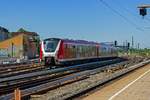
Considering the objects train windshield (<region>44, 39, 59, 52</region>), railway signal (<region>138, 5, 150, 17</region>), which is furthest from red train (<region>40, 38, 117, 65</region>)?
railway signal (<region>138, 5, 150, 17</region>)

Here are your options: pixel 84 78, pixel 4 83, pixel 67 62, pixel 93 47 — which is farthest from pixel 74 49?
pixel 4 83

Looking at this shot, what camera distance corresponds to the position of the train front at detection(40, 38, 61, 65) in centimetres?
4143

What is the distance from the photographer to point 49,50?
42125 mm

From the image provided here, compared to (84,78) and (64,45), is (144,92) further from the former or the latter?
(64,45)

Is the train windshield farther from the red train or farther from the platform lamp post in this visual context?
the platform lamp post

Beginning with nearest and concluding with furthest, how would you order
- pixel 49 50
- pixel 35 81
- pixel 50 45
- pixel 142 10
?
pixel 35 81 < pixel 142 10 < pixel 49 50 < pixel 50 45

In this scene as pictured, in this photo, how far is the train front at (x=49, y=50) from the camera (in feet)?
136

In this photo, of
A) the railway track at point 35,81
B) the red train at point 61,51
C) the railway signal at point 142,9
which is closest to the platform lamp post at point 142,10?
the railway signal at point 142,9

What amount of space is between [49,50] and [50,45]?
0.53 m

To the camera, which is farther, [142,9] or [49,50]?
[49,50]

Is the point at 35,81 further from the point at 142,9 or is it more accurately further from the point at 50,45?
the point at 50,45

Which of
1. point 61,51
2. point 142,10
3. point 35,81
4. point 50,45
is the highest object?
point 142,10

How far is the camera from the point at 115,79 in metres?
30.4

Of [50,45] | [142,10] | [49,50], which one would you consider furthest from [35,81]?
[50,45]
